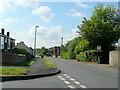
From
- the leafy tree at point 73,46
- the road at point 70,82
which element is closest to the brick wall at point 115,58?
the road at point 70,82

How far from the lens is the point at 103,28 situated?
125 feet

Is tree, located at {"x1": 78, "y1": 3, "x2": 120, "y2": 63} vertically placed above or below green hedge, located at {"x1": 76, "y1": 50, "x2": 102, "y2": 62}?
above

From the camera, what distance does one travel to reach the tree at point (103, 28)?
3812 cm

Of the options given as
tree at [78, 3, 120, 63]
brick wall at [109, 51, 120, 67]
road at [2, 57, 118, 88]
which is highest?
tree at [78, 3, 120, 63]

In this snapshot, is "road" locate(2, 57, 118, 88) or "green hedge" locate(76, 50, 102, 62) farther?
"green hedge" locate(76, 50, 102, 62)

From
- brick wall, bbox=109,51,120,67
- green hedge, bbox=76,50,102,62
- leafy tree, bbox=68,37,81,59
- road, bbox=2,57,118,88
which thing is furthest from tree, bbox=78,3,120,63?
road, bbox=2,57,118,88

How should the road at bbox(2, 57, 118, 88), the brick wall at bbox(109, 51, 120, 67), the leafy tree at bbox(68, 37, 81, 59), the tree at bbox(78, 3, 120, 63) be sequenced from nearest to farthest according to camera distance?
the road at bbox(2, 57, 118, 88)
the brick wall at bbox(109, 51, 120, 67)
the tree at bbox(78, 3, 120, 63)
the leafy tree at bbox(68, 37, 81, 59)

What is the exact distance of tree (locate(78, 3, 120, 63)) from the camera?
125 ft

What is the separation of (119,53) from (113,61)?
2.25 meters

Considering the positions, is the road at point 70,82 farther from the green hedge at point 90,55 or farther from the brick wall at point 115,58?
the green hedge at point 90,55

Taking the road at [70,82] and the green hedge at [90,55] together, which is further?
the green hedge at [90,55]

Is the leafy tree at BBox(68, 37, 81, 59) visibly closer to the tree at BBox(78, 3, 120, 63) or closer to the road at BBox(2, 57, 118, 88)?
the tree at BBox(78, 3, 120, 63)

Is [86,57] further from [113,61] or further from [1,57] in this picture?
[1,57]

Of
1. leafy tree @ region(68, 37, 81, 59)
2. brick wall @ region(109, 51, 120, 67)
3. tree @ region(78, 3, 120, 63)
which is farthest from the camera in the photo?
leafy tree @ region(68, 37, 81, 59)
